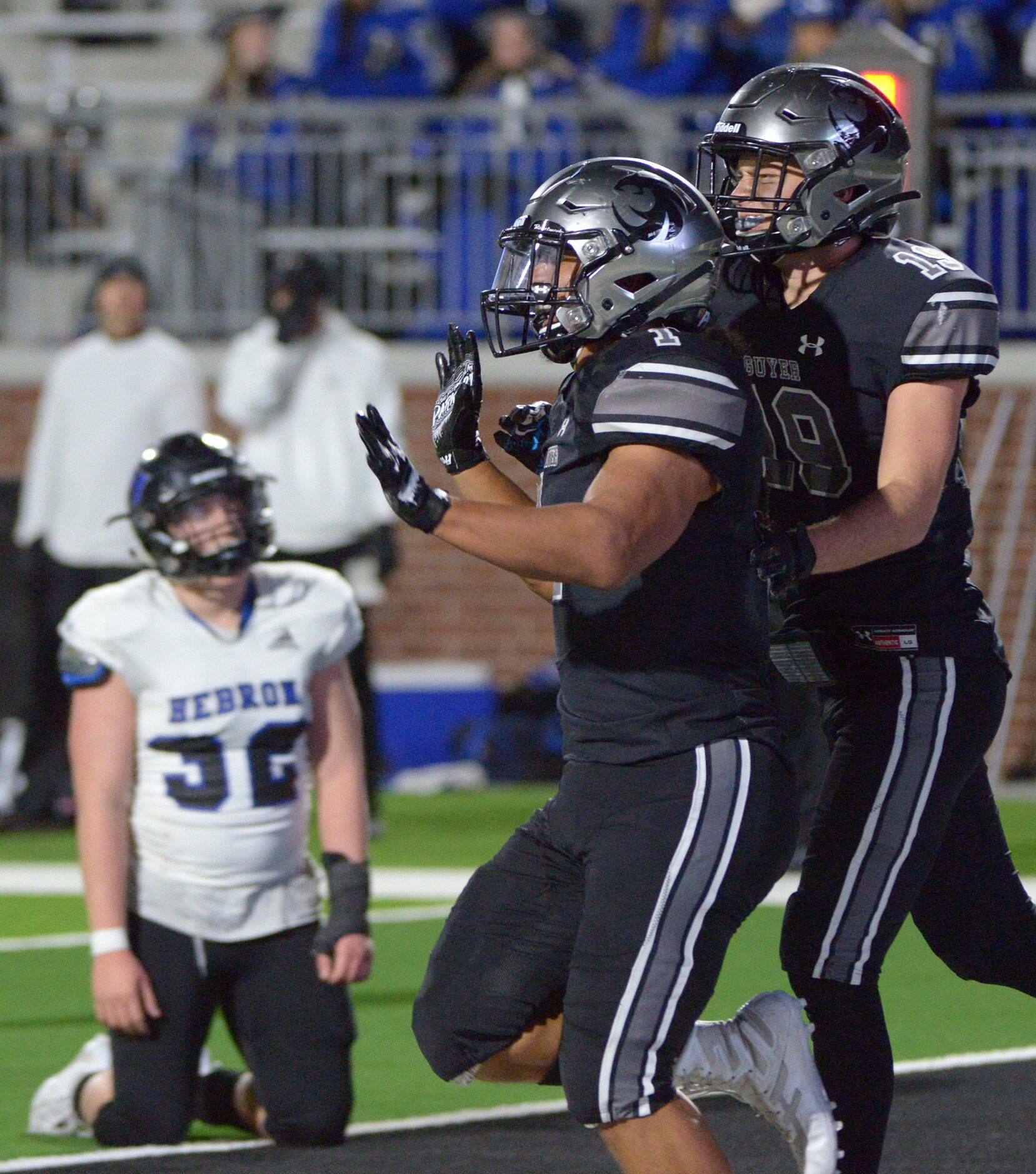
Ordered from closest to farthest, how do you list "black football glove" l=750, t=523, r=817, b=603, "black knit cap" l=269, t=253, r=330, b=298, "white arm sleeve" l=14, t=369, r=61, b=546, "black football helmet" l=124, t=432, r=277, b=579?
"black football glove" l=750, t=523, r=817, b=603 → "black football helmet" l=124, t=432, r=277, b=579 → "black knit cap" l=269, t=253, r=330, b=298 → "white arm sleeve" l=14, t=369, r=61, b=546

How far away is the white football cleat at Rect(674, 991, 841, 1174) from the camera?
338 centimetres

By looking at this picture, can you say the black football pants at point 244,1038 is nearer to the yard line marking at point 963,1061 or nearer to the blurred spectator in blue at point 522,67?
the yard line marking at point 963,1061

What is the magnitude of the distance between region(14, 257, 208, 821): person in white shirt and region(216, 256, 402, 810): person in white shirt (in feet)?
0.87

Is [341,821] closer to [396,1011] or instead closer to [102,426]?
[396,1011]

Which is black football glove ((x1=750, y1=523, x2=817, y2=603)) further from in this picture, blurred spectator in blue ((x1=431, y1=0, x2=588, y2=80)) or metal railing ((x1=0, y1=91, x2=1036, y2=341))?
blurred spectator in blue ((x1=431, y1=0, x2=588, y2=80))

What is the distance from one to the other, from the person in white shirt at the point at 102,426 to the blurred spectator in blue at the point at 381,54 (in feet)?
11.7

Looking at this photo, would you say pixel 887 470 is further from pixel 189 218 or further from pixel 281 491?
pixel 189 218

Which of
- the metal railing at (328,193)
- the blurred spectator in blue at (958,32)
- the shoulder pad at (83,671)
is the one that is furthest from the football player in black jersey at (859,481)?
the blurred spectator in blue at (958,32)

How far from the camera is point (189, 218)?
11227mm

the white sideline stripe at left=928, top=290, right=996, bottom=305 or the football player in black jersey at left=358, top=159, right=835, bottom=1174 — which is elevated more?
the white sideline stripe at left=928, top=290, right=996, bottom=305

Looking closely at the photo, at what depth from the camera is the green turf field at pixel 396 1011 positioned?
478 centimetres

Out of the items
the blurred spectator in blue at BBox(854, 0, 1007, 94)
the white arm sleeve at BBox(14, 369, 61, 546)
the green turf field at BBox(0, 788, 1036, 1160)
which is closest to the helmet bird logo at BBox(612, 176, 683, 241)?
the green turf field at BBox(0, 788, 1036, 1160)

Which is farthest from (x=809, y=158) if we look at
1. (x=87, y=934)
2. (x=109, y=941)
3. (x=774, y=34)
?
(x=774, y=34)

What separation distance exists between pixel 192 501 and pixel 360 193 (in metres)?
6.58
